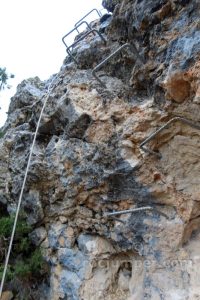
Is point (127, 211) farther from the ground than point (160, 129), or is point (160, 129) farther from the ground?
point (160, 129)

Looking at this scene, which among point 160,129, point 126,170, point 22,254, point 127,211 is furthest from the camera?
point 22,254

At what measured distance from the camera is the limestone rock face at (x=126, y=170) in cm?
296

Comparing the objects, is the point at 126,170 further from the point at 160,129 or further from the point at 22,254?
the point at 22,254

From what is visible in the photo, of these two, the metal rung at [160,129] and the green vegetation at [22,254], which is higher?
the metal rung at [160,129]

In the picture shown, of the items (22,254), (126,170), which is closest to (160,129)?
(126,170)

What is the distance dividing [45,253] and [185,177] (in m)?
2.11

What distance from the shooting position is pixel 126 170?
3303mm

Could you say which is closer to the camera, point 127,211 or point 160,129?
point 160,129

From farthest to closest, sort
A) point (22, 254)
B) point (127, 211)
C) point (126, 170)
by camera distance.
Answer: point (22, 254) < point (126, 170) < point (127, 211)

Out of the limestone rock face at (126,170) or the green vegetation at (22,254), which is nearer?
the limestone rock face at (126,170)

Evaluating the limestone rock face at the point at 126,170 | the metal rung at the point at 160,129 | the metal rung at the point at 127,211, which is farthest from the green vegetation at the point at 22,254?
the metal rung at the point at 160,129

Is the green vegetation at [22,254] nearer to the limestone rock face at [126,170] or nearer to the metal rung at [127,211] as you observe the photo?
the limestone rock face at [126,170]

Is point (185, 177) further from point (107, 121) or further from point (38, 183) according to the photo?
point (38, 183)

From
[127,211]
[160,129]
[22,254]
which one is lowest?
[22,254]
